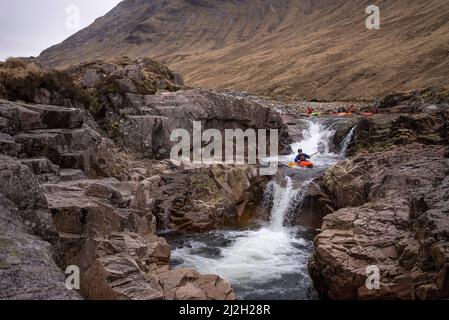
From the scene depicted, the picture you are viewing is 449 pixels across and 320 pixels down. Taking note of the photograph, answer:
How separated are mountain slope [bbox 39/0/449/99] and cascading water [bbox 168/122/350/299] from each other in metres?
32.5

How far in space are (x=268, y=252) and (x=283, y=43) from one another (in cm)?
8350

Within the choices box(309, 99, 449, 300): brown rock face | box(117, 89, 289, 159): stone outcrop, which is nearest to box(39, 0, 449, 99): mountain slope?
box(117, 89, 289, 159): stone outcrop

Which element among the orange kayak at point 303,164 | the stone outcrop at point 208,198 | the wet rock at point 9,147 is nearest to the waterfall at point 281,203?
the stone outcrop at point 208,198

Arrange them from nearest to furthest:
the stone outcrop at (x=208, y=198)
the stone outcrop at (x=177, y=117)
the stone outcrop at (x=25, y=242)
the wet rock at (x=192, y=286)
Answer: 1. the stone outcrop at (x=25, y=242)
2. the wet rock at (x=192, y=286)
3. the stone outcrop at (x=208, y=198)
4. the stone outcrop at (x=177, y=117)

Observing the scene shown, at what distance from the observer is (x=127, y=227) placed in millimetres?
12625

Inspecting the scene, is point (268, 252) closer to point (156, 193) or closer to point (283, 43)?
point (156, 193)

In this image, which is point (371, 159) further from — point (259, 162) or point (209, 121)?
point (209, 121)

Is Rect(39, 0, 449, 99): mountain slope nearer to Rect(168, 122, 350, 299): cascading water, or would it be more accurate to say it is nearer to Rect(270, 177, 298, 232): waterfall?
Rect(270, 177, 298, 232): waterfall

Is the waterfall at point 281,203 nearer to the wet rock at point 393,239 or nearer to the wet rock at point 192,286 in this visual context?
the wet rock at point 393,239

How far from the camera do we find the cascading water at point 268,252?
44.7ft

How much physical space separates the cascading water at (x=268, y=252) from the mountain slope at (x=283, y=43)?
Result: 32478 millimetres

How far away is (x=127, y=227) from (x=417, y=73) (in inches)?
1879

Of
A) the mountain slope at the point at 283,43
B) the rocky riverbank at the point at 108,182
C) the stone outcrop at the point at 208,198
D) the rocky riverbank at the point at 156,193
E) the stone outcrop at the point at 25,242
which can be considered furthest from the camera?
the mountain slope at the point at 283,43

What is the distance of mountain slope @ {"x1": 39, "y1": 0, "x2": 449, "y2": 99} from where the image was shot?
56500 millimetres
